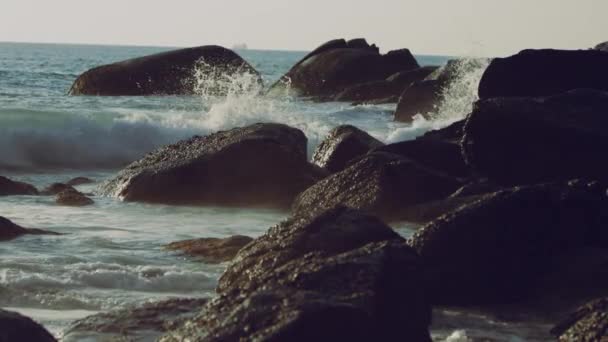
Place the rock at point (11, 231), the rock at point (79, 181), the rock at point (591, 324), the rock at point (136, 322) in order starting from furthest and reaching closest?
1. the rock at point (79, 181)
2. the rock at point (11, 231)
3. the rock at point (136, 322)
4. the rock at point (591, 324)

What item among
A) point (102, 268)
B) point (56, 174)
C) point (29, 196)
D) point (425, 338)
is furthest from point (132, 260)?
point (56, 174)

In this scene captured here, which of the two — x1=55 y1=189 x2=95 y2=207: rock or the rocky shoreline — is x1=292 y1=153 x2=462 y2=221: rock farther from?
x1=55 y1=189 x2=95 y2=207: rock

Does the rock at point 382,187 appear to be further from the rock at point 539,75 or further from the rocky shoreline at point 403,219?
the rock at point 539,75

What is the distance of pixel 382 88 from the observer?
29.6 meters

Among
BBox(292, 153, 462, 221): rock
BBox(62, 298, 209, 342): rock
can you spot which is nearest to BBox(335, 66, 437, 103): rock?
BBox(292, 153, 462, 221): rock

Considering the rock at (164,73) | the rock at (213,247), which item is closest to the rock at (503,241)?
the rock at (213,247)

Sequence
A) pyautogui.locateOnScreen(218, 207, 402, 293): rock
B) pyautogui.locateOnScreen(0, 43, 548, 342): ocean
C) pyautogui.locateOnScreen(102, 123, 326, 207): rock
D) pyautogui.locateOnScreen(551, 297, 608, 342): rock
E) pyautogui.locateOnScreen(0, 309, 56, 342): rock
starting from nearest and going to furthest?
pyautogui.locateOnScreen(0, 309, 56, 342): rock, pyautogui.locateOnScreen(551, 297, 608, 342): rock, pyautogui.locateOnScreen(218, 207, 402, 293): rock, pyautogui.locateOnScreen(0, 43, 548, 342): ocean, pyautogui.locateOnScreen(102, 123, 326, 207): rock

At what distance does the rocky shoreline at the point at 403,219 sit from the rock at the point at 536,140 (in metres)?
0.01

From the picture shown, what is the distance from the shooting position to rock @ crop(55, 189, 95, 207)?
1137 cm

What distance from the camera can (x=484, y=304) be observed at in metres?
6.88

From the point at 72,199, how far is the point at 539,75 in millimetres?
4972

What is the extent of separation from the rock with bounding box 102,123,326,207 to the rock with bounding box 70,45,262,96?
16364 millimetres

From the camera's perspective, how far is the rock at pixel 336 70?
31.5 m

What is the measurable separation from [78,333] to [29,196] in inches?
253
